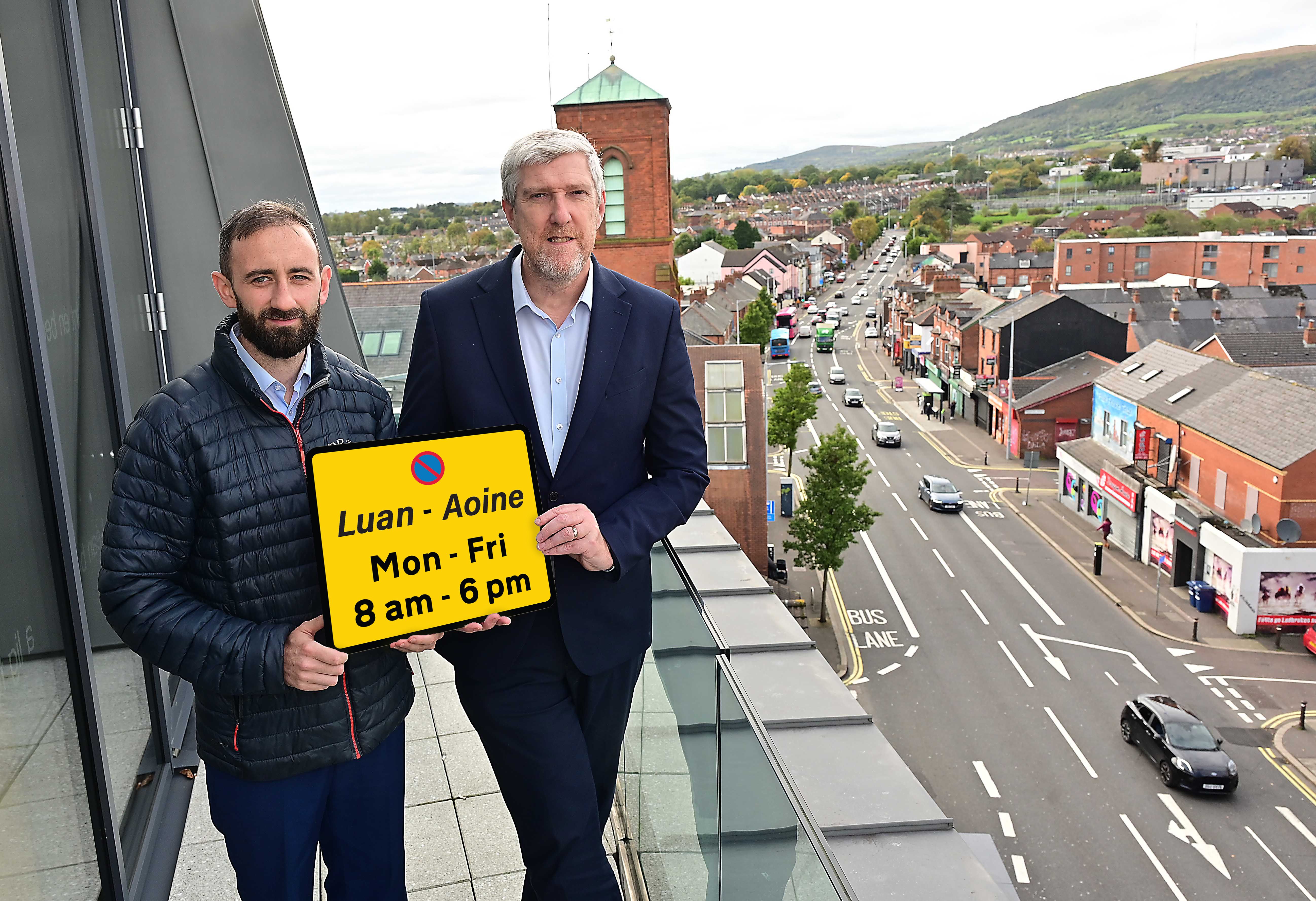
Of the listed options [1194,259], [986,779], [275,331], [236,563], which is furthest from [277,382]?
[1194,259]

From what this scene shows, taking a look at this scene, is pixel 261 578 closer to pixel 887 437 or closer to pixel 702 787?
pixel 702 787

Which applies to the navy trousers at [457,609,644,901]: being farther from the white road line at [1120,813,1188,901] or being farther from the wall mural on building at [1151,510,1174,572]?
the wall mural on building at [1151,510,1174,572]

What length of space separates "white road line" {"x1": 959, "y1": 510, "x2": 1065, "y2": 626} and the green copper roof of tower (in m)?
18.3

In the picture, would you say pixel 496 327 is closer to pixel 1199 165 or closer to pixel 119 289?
pixel 119 289

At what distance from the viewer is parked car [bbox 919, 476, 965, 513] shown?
36.5 metres

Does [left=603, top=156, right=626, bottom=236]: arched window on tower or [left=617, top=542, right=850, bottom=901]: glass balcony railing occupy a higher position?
[left=603, top=156, right=626, bottom=236]: arched window on tower

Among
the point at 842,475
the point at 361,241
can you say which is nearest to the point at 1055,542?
the point at 842,475

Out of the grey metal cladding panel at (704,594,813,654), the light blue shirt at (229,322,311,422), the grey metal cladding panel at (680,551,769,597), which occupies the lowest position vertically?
the grey metal cladding panel at (680,551,769,597)

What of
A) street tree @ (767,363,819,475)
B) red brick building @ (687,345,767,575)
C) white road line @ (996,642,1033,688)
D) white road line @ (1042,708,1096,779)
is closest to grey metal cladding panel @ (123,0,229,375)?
red brick building @ (687,345,767,575)

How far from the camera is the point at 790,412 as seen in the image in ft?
133

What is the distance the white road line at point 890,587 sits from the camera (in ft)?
86.6

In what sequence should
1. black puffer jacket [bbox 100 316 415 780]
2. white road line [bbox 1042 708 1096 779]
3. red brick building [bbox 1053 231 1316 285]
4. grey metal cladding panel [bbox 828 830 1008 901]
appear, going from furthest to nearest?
red brick building [bbox 1053 231 1316 285] → white road line [bbox 1042 708 1096 779] → black puffer jacket [bbox 100 316 415 780] → grey metal cladding panel [bbox 828 830 1008 901]

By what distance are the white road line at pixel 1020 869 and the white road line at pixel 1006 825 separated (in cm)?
56

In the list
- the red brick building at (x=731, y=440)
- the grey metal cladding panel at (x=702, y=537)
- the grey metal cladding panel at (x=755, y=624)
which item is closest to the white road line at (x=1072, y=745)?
the red brick building at (x=731, y=440)
